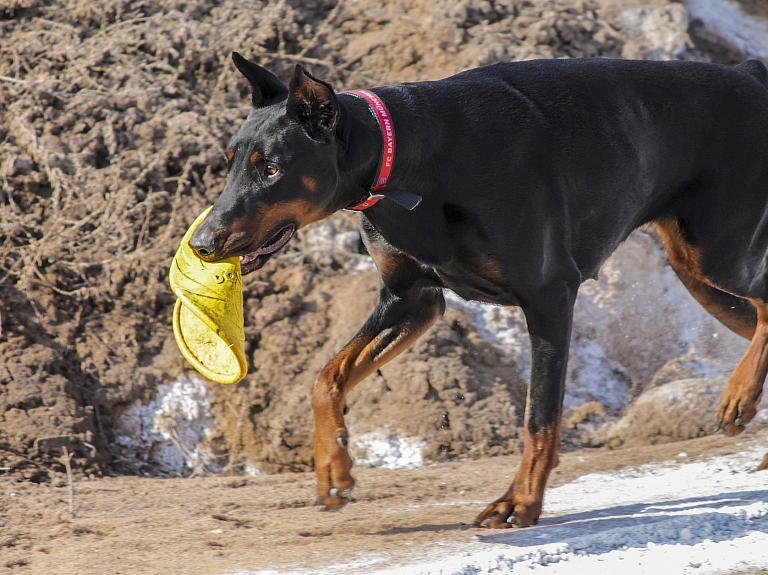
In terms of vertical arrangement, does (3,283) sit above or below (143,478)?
above

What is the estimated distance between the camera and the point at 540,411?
395cm

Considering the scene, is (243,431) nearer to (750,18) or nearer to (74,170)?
(74,170)

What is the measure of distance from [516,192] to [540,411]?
962mm

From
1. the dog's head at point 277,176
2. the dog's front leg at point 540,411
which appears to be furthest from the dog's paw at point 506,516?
the dog's head at point 277,176

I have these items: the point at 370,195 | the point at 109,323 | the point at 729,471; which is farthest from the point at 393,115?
the point at 109,323

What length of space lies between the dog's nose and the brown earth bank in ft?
6.17

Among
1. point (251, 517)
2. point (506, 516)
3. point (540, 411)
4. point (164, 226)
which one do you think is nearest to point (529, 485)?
point (506, 516)

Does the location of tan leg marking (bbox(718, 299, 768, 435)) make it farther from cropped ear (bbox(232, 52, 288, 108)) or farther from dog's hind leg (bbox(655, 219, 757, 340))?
cropped ear (bbox(232, 52, 288, 108))

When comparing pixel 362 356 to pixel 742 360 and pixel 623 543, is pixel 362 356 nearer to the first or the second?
pixel 623 543

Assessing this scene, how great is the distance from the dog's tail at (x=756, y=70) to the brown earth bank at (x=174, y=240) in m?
2.28

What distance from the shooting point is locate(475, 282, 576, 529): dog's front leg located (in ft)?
12.8

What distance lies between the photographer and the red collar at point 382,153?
358 centimetres

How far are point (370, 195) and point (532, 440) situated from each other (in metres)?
1.28

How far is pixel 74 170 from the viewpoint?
21.7 feet
